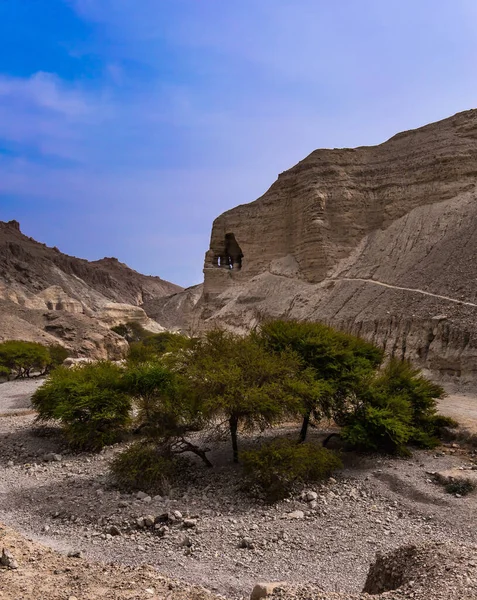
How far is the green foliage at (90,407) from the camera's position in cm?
1520

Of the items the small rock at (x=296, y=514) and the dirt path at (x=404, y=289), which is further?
the dirt path at (x=404, y=289)

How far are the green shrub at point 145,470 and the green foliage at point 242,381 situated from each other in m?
1.70

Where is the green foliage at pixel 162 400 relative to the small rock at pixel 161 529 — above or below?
above

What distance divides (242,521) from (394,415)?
5562 millimetres

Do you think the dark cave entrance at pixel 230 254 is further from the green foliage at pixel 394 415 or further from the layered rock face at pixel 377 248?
the green foliage at pixel 394 415

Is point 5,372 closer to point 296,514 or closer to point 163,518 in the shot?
point 163,518

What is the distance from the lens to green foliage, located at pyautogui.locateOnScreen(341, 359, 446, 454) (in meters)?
12.8

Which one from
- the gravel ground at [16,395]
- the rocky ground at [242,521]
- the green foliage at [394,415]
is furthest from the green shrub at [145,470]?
the gravel ground at [16,395]

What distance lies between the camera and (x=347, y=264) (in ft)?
97.9

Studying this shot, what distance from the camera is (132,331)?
178 ft

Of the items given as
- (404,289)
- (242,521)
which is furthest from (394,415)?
(404,289)

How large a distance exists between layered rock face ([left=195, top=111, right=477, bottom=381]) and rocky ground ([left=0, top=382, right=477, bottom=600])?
920 cm

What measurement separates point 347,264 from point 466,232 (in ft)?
23.9

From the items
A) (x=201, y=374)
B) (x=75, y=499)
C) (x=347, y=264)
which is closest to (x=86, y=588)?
(x=75, y=499)
